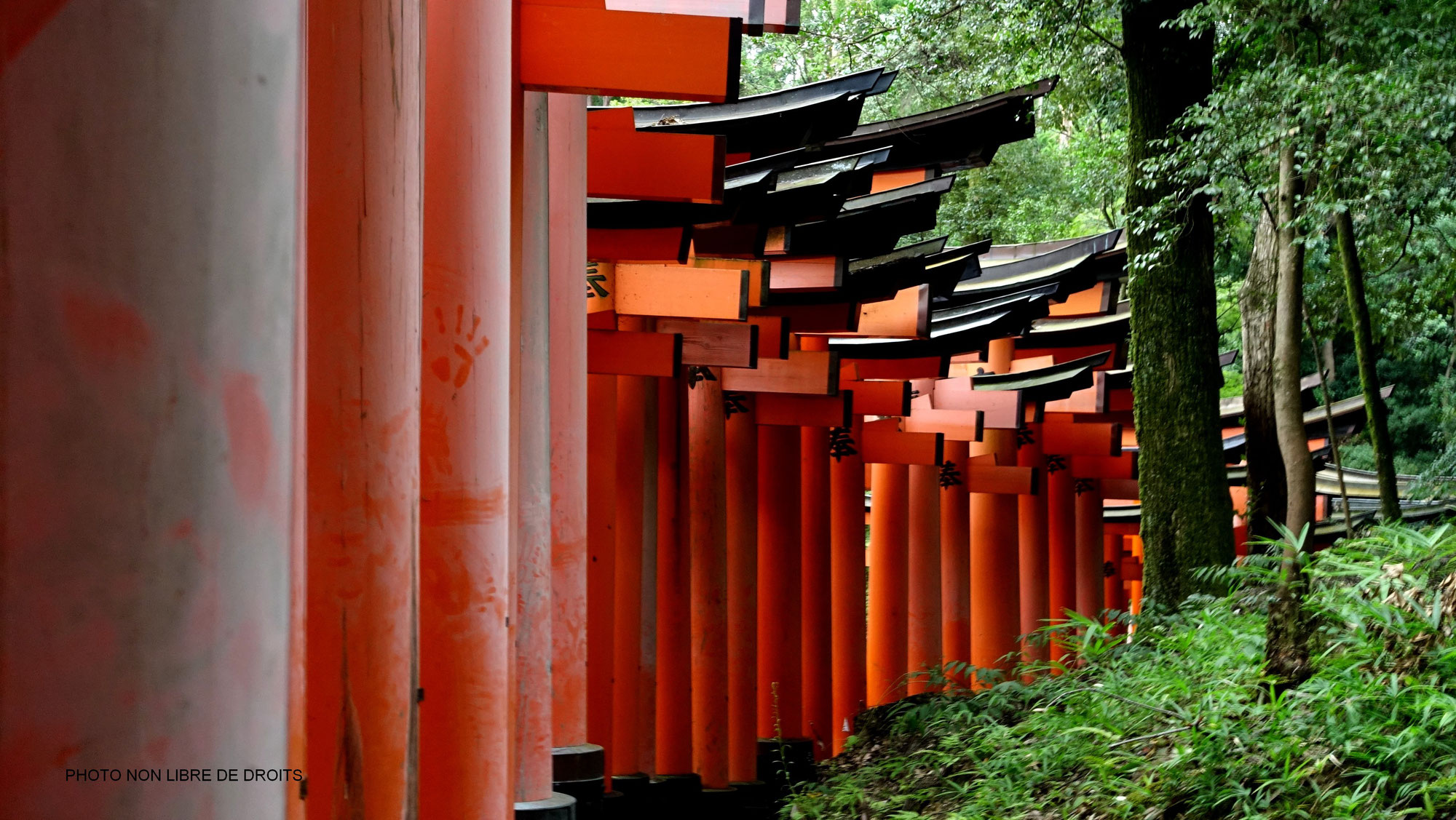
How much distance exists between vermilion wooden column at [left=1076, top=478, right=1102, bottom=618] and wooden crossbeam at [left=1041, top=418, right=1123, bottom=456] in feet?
4.19

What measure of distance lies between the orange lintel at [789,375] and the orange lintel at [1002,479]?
3661 millimetres

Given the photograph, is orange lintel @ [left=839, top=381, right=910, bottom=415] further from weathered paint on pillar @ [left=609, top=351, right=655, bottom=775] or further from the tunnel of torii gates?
weathered paint on pillar @ [left=609, top=351, right=655, bottom=775]

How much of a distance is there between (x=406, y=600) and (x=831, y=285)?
302 inches

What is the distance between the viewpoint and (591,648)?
31.8ft

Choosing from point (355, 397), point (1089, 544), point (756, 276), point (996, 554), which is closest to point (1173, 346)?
point (756, 276)

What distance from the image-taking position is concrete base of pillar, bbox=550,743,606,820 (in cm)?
692

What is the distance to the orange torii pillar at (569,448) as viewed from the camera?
6.82m

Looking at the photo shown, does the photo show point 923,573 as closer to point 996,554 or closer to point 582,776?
point 996,554

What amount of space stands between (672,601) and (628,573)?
1.91 feet

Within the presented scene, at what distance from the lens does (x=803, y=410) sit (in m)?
12.0

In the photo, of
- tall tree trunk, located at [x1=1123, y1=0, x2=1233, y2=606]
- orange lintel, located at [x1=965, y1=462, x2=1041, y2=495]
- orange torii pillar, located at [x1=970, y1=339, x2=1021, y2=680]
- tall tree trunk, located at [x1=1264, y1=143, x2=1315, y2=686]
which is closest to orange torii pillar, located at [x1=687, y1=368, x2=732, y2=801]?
tall tree trunk, located at [x1=1123, y1=0, x2=1233, y2=606]

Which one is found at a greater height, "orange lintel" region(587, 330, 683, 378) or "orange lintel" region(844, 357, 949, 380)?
"orange lintel" region(844, 357, 949, 380)

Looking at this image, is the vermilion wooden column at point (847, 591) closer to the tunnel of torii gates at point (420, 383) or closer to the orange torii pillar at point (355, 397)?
the tunnel of torii gates at point (420, 383)

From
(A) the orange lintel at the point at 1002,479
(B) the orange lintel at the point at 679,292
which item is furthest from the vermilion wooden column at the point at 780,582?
(B) the orange lintel at the point at 679,292
